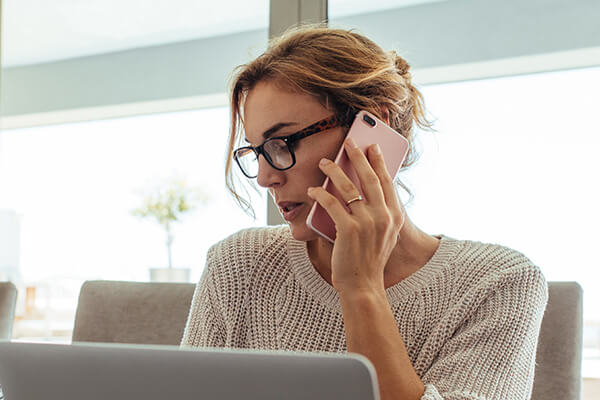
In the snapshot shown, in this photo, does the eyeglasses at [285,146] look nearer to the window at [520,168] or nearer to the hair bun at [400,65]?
the hair bun at [400,65]

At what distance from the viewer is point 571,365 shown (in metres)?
1.05

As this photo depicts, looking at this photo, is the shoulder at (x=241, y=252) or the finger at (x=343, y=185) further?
the shoulder at (x=241, y=252)

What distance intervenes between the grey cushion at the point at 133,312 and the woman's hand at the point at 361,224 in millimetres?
528

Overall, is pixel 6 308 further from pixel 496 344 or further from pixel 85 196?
pixel 85 196

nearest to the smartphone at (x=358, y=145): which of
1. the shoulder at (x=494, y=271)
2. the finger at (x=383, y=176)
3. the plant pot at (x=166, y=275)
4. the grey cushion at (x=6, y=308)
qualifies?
the finger at (x=383, y=176)

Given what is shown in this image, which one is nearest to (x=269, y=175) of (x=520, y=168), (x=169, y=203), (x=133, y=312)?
(x=133, y=312)

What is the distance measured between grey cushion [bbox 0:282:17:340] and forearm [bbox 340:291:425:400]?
3.32ft

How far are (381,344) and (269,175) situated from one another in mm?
337

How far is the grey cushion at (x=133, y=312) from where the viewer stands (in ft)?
4.26

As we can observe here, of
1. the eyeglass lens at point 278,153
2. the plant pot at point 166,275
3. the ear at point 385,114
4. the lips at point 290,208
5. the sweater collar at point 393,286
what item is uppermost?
the ear at point 385,114

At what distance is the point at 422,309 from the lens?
3.40ft

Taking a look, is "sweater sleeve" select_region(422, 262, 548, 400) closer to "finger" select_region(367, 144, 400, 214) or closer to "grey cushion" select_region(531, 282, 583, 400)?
"grey cushion" select_region(531, 282, 583, 400)

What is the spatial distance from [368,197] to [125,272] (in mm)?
2837

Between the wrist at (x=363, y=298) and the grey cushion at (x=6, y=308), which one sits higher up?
the wrist at (x=363, y=298)
